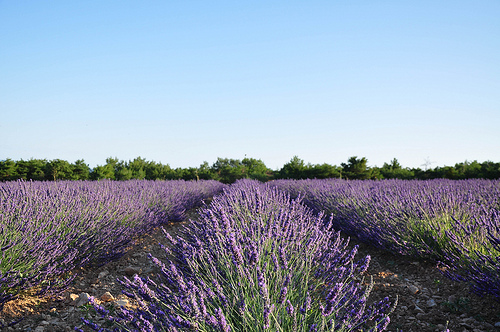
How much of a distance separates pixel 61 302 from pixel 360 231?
12.4 ft

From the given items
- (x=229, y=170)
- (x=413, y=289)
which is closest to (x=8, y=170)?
(x=229, y=170)

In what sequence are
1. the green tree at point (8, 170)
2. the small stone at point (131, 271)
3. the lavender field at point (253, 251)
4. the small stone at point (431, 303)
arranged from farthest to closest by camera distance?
the green tree at point (8, 170) < the small stone at point (131, 271) < the small stone at point (431, 303) < the lavender field at point (253, 251)

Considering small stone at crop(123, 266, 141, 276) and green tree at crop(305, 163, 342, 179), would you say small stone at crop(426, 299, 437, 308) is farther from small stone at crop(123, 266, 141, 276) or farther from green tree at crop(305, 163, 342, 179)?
green tree at crop(305, 163, 342, 179)

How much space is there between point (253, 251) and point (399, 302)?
1.92 m

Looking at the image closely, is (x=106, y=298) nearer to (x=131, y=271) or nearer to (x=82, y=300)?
(x=82, y=300)

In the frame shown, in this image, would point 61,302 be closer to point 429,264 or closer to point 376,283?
point 376,283

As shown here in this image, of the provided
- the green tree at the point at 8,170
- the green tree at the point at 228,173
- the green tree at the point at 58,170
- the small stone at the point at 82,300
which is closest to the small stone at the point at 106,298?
the small stone at the point at 82,300

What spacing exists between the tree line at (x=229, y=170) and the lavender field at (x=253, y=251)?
33.2 ft

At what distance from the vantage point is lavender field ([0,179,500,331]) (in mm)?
1554

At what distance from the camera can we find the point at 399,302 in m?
2.72

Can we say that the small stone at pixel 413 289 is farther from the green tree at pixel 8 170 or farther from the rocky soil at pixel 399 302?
the green tree at pixel 8 170

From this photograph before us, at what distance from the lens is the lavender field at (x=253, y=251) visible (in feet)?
5.10

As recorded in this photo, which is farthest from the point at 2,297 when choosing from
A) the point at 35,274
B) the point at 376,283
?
the point at 376,283

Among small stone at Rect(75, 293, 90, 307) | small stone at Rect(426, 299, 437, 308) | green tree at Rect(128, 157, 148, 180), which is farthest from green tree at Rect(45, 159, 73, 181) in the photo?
small stone at Rect(426, 299, 437, 308)
